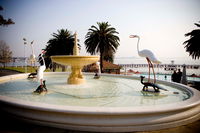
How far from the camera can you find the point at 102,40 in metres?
24.5

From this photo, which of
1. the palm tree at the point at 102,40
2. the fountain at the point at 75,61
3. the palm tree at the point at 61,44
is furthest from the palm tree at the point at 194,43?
the palm tree at the point at 61,44

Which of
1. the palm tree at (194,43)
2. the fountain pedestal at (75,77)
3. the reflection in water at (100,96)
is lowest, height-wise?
the reflection in water at (100,96)

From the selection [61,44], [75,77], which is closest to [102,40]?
[61,44]

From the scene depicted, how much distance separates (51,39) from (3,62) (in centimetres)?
1567

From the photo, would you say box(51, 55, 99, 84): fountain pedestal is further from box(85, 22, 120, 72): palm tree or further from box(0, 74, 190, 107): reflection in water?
box(85, 22, 120, 72): palm tree

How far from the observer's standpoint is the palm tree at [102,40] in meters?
24.5

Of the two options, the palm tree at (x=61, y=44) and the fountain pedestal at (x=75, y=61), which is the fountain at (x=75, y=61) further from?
the palm tree at (x=61, y=44)

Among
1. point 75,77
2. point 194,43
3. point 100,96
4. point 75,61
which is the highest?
point 194,43

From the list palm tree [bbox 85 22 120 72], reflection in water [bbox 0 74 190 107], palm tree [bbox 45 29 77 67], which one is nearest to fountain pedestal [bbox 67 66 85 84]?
reflection in water [bbox 0 74 190 107]

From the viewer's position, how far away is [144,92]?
6.97 metres

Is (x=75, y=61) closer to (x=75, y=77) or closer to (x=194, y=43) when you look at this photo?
(x=75, y=77)

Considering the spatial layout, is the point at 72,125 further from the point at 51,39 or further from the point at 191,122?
the point at 51,39

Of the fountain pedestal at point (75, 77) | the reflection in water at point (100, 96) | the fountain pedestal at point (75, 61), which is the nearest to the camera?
the reflection in water at point (100, 96)

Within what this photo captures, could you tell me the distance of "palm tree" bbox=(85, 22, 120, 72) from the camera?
24.5 metres
